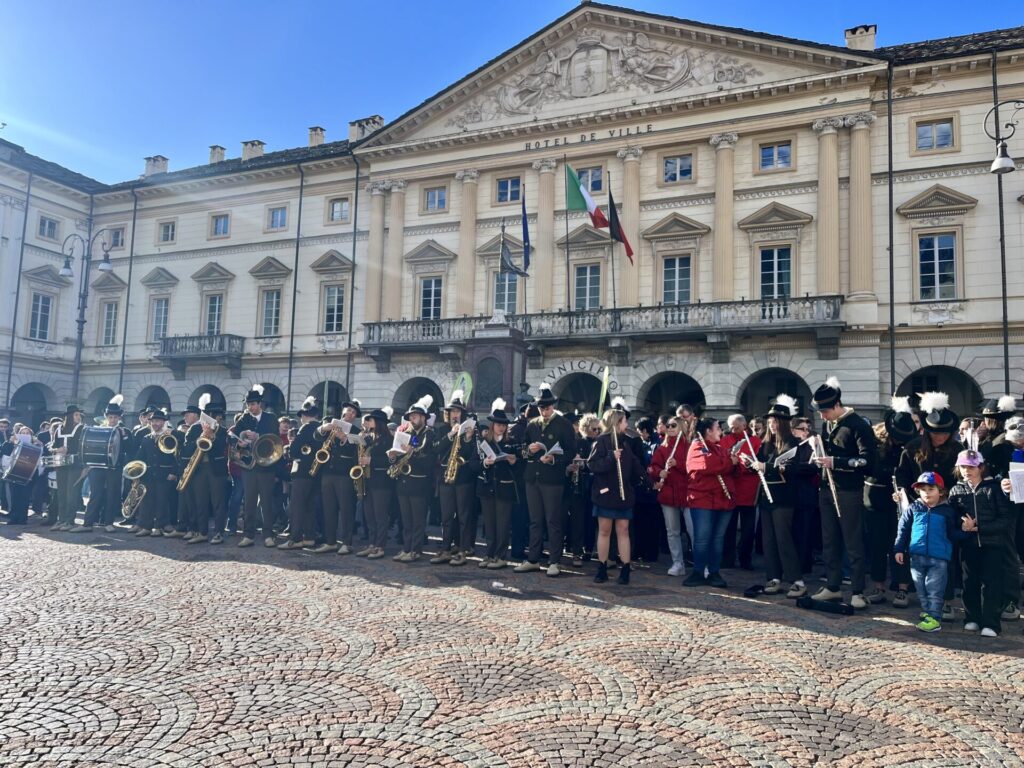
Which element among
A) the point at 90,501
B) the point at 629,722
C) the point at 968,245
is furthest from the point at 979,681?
the point at 968,245

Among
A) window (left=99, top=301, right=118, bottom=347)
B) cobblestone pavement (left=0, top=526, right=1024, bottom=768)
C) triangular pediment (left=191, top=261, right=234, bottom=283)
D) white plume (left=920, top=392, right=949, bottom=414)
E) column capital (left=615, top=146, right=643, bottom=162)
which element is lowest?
cobblestone pavement (left=0, top=526, right=1024, bottom=768)

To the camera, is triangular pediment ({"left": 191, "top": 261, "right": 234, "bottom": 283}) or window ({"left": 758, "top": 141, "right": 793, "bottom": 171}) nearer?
window ({"left": 758, "top": 141, "right": 793, "bottom": 171})

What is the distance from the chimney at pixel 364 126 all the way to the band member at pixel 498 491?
2793 cm

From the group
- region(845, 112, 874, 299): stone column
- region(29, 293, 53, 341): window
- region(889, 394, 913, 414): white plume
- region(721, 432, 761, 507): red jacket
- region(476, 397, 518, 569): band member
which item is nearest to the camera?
region(889, 394, 913, 414): white plume

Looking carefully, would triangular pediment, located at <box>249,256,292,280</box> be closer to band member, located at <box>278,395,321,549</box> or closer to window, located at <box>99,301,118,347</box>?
window, located at <box>99,301,118,347</box>

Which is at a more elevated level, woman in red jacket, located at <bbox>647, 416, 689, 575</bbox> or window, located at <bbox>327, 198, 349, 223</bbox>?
window, located at <bbox>327, 198, 349, 223</bbox>

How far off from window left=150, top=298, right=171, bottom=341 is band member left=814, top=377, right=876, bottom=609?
34.8 metres

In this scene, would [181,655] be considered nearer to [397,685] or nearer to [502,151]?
[397,685]

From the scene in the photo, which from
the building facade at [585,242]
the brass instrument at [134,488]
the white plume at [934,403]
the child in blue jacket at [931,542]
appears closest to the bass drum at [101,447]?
the brass instrument at [134,488]

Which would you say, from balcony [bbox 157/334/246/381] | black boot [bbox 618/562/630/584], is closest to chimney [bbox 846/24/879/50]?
black boot [bbox 618/562/630/584]

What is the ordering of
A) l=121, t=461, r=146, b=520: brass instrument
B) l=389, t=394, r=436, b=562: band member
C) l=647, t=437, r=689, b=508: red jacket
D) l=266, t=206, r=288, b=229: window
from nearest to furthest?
l=647, t=437, r=689, b=508: red jacket → l=389, t=394, r=436, b=562: band member → l=121, t=461, r=146, b=520: brass instrument → l=266, t=206, r=288, b=229: window

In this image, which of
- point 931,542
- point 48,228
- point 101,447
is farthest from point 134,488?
point 48,228

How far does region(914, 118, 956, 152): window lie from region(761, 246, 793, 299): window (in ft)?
16.8

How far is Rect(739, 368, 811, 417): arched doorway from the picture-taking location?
87.2 ft
